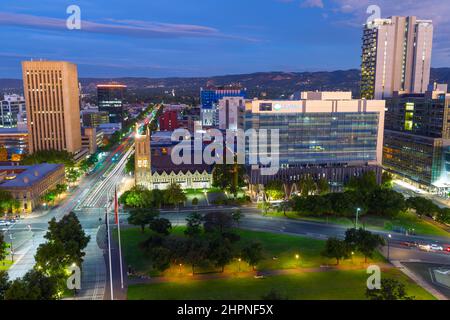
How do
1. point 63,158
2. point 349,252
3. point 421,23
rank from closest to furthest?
point 349,252, point 63,158, point 421,23

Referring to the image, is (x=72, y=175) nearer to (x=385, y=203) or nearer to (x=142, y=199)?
(x=142, y=199)

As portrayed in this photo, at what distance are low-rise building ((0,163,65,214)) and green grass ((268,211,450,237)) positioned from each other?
1760 inches

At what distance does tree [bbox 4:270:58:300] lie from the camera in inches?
1208

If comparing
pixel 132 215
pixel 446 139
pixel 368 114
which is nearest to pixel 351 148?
pixel 368 114

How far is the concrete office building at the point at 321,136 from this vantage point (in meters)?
86.4

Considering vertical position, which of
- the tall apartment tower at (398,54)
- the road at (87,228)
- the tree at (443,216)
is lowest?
the road at (87,228)

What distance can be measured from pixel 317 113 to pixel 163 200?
4106 cm

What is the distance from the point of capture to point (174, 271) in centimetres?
4447

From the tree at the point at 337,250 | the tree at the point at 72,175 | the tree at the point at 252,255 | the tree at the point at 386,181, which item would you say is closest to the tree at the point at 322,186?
the tree at the point at 386,181

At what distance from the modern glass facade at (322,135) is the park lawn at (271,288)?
4732cm

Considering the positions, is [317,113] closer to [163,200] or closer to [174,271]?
[163,200]

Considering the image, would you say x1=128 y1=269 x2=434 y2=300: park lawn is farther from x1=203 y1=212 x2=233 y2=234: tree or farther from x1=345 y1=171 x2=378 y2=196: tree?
x1=345 y1=171 x2=378 y2=196: tree

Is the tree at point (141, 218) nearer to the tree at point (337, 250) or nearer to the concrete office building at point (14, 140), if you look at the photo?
the tree at point (337, 250)

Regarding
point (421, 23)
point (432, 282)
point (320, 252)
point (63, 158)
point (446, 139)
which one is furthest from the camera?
point (421, 23)
